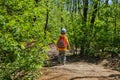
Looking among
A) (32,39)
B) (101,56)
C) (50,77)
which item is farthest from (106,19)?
(32,39)

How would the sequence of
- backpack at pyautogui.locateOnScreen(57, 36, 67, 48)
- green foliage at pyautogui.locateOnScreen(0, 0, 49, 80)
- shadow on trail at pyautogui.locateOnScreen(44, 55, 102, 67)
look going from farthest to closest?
shadow on trail at pyautogui.locateOnScreen(44, 55, 102, 67)
backpack at pyautogui.locateOnScreen(57, 36, 67, 48)
green foliage at pyautogui.locateOnScreen(0, 0, 49, 80)

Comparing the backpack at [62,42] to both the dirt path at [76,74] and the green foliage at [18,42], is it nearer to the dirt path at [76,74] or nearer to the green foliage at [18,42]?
the dirt path at [76,74]

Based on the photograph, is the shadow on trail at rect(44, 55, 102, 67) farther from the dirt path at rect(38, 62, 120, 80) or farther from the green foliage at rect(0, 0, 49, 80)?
the green foliage at rect(0, 0, 49, 80)

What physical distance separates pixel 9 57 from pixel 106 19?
1168 centimetres

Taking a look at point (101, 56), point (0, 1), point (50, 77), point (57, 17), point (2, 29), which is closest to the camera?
point (2, 29)

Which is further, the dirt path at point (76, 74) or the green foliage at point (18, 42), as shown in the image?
the dirt path at point (76, 74)

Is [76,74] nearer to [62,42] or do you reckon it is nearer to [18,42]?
[62,42]

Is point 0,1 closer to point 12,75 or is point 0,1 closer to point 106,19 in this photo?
point 12,75

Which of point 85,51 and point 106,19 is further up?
point 106,19

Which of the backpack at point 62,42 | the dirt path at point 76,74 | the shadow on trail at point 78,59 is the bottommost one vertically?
the shadow on trail at point 78,59

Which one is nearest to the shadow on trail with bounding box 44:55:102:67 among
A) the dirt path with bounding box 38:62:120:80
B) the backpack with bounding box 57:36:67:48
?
the backpack with bounding box 57:36:67:48

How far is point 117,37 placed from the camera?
67.8ft

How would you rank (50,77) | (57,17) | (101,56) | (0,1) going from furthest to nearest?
(57,17)
(101,56)
(50,77)
(0,1)

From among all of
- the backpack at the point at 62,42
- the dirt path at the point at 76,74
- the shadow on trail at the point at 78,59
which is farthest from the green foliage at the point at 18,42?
the shadow on trail at the point at 78,59
